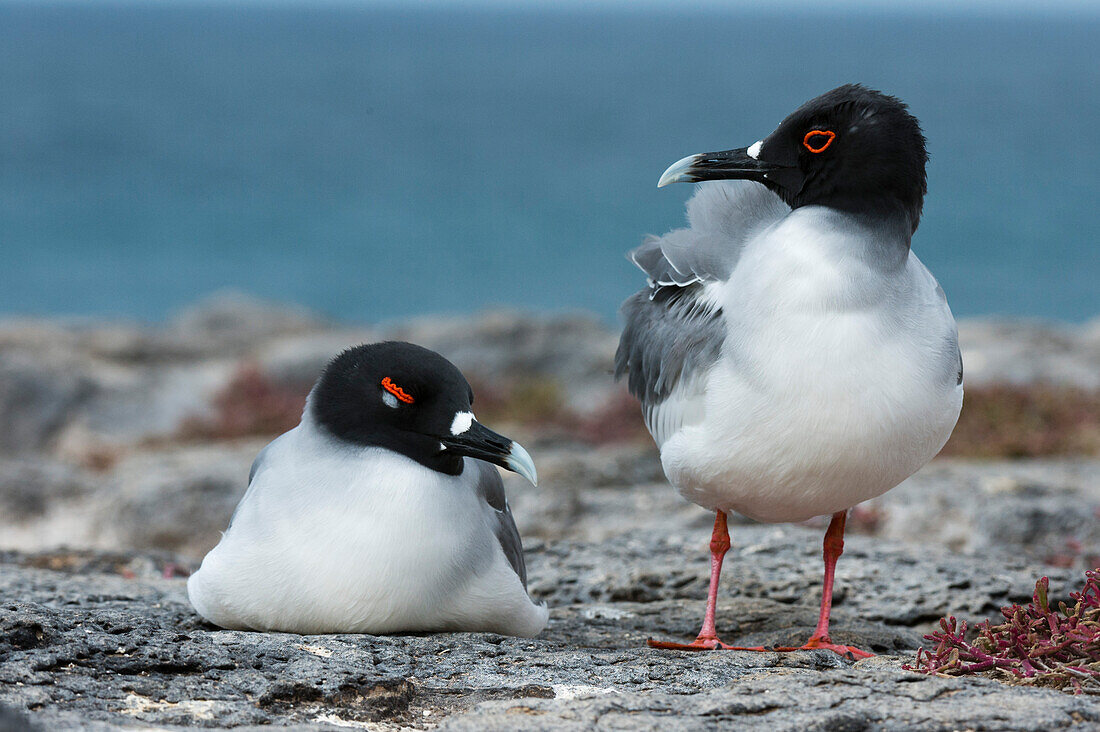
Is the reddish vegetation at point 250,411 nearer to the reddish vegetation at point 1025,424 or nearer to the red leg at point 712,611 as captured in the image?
the reddish vegetation at point 1025,424

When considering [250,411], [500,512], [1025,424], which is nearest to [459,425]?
[500,512]

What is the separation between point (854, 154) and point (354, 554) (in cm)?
250

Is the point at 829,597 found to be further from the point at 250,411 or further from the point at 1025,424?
the point at 250,411

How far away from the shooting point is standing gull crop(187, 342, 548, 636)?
466cm

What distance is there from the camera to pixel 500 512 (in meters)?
5.43

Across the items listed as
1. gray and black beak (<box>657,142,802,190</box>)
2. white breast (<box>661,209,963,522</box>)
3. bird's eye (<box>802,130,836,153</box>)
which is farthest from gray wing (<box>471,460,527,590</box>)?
bird's eye (<box>802,130,836,153</box>)

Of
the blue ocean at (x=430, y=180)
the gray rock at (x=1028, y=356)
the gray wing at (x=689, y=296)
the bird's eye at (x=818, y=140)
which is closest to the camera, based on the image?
the bird's eye at (x=818, y=140)

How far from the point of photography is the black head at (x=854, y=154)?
484 centimetres

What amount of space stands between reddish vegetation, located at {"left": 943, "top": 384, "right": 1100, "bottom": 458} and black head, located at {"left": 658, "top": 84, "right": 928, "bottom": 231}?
6.40 meters

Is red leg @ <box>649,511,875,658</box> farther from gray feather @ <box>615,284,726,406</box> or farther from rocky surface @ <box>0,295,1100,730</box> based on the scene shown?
gray feather @ <box>615,284,726,406</box>

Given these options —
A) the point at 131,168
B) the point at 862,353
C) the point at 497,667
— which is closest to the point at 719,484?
the point at 862,353

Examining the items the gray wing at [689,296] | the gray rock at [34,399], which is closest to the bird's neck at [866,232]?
the gray wing at [689,296]

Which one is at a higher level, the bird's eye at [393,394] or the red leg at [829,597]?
the bird's eye at [393,394]

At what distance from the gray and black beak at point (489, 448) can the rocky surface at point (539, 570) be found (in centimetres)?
70
